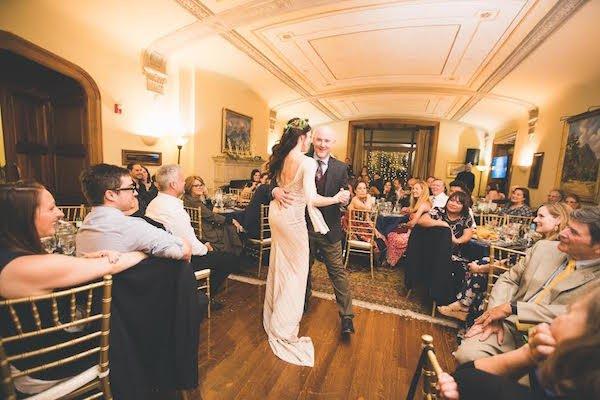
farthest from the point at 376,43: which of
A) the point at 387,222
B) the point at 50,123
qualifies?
the point at 50,123

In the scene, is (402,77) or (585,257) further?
(402,77)

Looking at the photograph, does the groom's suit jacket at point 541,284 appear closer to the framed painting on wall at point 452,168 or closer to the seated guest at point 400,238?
the seated guest at point 400,238

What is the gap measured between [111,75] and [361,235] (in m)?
4.81

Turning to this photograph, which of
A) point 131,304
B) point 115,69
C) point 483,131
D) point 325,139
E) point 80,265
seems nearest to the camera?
point 80,265

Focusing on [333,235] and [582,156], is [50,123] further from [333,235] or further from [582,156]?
[582,156]

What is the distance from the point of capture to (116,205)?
5.13 feet

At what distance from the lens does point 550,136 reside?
6.35 m

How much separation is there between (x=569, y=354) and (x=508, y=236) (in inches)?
120

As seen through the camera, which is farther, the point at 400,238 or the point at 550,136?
the point at 550,136

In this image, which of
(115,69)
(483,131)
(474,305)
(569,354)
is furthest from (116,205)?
(483,131)

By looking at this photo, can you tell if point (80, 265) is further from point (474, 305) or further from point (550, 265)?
point (474, 305)

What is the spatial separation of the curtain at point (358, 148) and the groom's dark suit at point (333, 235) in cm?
1017

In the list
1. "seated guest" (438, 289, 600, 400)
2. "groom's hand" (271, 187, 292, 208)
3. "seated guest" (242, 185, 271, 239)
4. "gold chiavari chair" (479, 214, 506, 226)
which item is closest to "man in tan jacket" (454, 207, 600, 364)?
"seated guest" (438, 289, 600, 400)

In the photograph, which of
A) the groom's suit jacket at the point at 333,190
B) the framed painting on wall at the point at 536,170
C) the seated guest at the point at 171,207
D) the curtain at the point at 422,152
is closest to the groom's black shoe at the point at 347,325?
the groom's suit jacket at the point at 333,190
